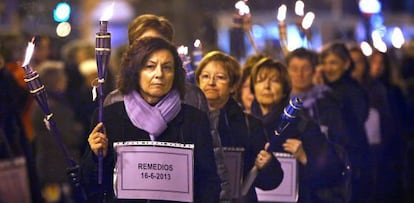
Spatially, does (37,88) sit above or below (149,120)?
above

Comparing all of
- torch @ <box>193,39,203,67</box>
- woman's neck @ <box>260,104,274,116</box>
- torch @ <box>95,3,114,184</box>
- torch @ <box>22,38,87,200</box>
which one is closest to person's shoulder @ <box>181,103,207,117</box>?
torch @ <box>95,3,114,184</box>

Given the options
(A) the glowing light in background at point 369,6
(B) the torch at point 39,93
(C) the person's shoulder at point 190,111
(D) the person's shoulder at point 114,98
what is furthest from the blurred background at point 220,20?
(C) the person's shoulder at point 190,111

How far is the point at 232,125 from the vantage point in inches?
369

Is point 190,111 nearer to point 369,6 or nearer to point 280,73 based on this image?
point 280,73

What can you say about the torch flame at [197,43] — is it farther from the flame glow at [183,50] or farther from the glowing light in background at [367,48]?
the glowing light in background at [367,48]

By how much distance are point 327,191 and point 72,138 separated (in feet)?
13.1

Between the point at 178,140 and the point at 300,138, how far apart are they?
1956 mm

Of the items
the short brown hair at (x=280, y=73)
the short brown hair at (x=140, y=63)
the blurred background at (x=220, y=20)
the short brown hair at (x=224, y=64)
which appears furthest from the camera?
the blurred background at (x=220, y=20)

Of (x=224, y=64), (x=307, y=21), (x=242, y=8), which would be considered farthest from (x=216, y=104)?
(x=307, y=21)

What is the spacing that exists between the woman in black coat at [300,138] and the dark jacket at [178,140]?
157 cm

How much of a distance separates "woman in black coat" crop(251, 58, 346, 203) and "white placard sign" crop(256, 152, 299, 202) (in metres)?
0.05

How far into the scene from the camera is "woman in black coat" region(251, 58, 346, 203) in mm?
9828

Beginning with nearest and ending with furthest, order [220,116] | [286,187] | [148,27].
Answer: [148,27], [220,116], [286,187]

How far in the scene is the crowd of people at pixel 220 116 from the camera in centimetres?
818
